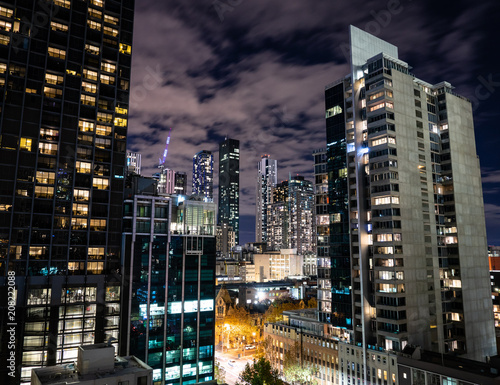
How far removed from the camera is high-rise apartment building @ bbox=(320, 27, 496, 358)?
86438 millimetres

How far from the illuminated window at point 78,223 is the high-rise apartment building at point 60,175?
0.22 metres

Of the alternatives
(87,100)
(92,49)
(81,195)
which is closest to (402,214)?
(81,195)

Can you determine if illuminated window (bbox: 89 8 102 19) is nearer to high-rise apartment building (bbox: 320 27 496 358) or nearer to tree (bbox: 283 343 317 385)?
high-rise apartment building (bbox: 320 27 496 358)

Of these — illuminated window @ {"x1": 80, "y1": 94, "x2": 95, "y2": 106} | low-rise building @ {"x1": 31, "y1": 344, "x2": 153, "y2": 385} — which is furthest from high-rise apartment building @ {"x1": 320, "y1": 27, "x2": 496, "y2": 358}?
illuminated window @ {"x1": 80, "y1": 94, "x2": 95, "y2": 106}

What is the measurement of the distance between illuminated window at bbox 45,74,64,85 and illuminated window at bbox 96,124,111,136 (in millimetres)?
13211

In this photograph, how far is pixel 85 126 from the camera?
88.2m

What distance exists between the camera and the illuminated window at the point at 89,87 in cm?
8925

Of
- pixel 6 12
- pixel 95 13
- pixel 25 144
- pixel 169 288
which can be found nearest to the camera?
pixel 25 144

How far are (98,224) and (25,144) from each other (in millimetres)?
23982

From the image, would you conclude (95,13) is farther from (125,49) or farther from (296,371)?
(296,371)

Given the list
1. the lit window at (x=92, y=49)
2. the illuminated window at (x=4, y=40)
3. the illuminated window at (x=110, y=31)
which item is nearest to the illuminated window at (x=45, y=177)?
the illuminated window at (x=4, y=40)

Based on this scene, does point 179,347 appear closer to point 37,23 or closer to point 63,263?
point 63,263

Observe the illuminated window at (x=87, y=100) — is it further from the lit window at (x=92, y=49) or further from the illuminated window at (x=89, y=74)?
the lit window at (x=92, y=49)

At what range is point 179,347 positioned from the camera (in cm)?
8894
